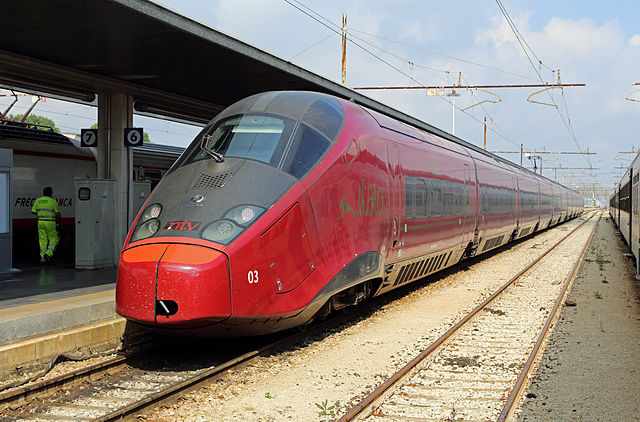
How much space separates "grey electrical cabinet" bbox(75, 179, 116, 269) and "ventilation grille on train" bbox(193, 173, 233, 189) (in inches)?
248

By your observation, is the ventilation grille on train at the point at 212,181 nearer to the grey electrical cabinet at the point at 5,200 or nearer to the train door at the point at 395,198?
the train door at the point at 395,198

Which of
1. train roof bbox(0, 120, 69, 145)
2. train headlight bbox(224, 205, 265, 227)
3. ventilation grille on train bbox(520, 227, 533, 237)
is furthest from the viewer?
ventilation grille on train bbox(520, 227, 533, 237)

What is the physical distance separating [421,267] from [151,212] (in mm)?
5657

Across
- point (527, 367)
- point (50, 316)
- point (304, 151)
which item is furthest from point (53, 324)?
point (527, 367)

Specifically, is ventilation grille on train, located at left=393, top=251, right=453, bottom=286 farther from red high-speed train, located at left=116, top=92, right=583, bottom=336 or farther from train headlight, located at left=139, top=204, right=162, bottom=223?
train headlight, located at left=139, top=204, right=162, bottom=223

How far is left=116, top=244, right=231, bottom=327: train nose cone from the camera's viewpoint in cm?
545

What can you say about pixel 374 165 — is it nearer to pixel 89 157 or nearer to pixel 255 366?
pixel 255 366

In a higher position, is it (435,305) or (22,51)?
(22,51)

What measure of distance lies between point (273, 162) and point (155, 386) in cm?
251

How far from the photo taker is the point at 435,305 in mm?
10352

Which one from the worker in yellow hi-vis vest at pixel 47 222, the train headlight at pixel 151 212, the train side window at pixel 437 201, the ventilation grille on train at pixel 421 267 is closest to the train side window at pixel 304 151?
the train headlight at pixel 151 212

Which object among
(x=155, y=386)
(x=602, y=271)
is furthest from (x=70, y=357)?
(x=602, y=271)

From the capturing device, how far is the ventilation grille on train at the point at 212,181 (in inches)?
247

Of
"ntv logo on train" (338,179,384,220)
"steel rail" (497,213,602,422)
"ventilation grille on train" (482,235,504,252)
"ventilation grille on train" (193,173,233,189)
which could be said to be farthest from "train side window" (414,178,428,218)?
"ventilation grille on train" (482,235,504,252)
